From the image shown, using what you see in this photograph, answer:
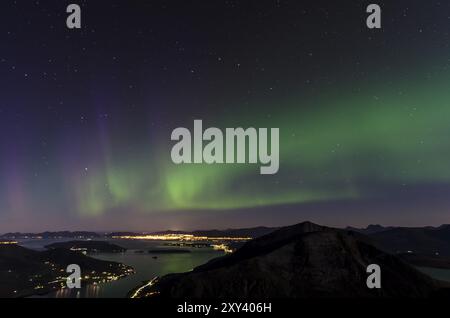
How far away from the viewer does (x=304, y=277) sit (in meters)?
170

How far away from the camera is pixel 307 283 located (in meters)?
166

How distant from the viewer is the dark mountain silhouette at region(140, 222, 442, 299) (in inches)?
6368

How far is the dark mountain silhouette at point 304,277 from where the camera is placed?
162 metres
